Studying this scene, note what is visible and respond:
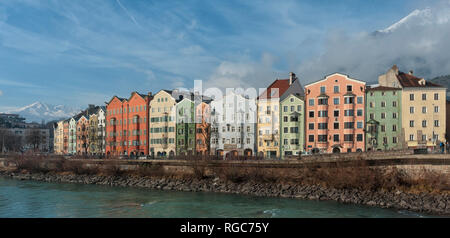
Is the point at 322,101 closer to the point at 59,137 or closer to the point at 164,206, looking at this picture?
the point at 164,206

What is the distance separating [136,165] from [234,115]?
21.0 m

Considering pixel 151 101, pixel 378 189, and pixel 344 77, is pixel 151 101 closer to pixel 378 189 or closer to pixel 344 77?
pixel 344 77

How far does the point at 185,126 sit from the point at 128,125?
659 inches

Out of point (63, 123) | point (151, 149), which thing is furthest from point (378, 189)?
point (63, 123)

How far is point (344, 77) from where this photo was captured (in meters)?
64.9

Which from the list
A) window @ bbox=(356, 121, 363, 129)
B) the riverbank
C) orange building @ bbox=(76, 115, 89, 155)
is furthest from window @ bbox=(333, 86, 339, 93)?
orange building @ bbox=(76, 115, 89, 155)

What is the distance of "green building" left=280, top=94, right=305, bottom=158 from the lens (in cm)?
6844

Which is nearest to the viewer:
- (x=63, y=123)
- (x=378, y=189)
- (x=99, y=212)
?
(x=99, y=212)

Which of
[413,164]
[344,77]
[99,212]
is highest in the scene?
[344,77]

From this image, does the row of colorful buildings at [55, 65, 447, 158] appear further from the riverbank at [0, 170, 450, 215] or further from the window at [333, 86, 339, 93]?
the riverbank at [0, 170, 450, 215]

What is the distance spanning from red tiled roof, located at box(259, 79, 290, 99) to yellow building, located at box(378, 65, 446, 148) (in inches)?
786

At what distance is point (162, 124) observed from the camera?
3339 inches

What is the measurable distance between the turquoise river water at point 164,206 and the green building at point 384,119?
93.9 ft

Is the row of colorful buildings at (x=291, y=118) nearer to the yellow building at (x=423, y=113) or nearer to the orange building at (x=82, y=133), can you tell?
the yellow building at (x=423, y=113)
